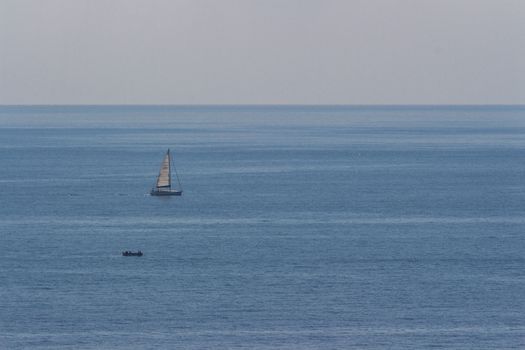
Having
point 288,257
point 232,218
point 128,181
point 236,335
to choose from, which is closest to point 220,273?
point 288,257

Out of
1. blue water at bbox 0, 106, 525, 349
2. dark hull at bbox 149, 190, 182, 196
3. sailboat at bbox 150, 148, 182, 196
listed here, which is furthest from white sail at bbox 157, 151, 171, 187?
blue water at bbox 0, 106, 525, 349

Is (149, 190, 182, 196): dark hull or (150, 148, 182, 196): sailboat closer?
(149, 190, 182, 196): dark hull

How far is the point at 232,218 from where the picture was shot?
131 m

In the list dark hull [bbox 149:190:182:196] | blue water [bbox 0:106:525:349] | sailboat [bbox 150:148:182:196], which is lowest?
blue water [bbox 0:106:525:349]

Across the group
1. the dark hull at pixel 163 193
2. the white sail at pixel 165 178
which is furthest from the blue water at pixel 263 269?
the white sail at pixel 165 178

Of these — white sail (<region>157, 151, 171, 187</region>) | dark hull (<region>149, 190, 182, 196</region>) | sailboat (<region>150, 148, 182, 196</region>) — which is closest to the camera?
dark hull (<region>149, 190, 182, 196</region>)

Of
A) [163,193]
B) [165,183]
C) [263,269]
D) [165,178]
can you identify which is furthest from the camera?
[165,178]

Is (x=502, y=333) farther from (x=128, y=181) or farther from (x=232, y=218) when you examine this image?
(x=128, y=181)

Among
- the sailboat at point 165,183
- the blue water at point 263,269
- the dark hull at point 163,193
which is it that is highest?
the sailboat at point 165,183

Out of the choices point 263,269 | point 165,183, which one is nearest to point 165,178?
point 165,183

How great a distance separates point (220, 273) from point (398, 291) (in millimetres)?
14865

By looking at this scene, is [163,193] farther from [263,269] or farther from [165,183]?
[263,269]

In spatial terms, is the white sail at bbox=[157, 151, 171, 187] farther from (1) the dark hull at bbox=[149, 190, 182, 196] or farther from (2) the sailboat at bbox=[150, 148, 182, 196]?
(1) the dark hull at bbox=[149, 190, 182, 196]

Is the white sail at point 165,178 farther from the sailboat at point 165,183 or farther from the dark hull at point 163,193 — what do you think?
the dark hull at point 163,193
